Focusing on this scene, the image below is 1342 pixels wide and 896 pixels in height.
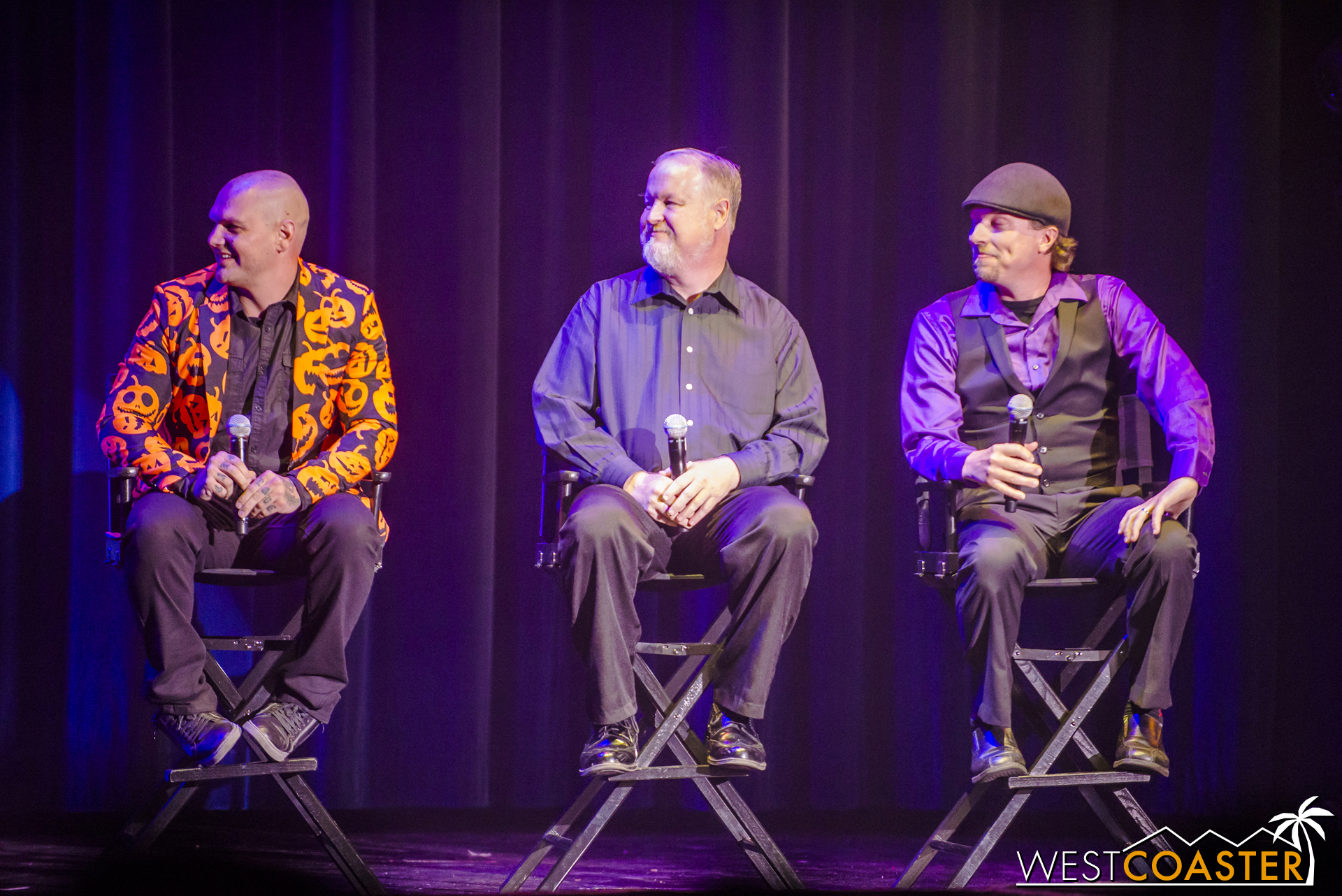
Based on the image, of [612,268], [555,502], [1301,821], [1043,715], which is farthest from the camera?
[612,268]

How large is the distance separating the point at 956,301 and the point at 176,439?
214 cm

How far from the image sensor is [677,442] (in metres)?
2.62

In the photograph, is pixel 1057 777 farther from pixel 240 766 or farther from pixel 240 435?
pixel 240 435

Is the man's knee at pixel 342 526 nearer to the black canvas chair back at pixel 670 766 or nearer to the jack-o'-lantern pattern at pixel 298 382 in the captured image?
the jack-o'-lantern pattern at pixel 298 382

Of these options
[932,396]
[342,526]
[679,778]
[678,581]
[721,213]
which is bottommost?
[679,778]

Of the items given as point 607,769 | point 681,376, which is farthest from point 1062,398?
point 607,769

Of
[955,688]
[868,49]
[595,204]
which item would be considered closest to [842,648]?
[955,688]

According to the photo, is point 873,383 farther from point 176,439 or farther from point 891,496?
point 176,439

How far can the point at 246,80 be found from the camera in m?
3.57

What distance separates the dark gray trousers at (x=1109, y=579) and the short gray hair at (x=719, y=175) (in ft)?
3.59

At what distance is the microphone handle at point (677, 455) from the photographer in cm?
262

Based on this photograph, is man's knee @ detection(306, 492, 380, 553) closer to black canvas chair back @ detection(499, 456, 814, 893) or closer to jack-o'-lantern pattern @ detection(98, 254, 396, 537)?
jack-o'-lantern pattern @ detection(98, 254, 396, 537)

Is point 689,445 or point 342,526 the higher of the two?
point 689,445

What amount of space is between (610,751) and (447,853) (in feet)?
2.75
